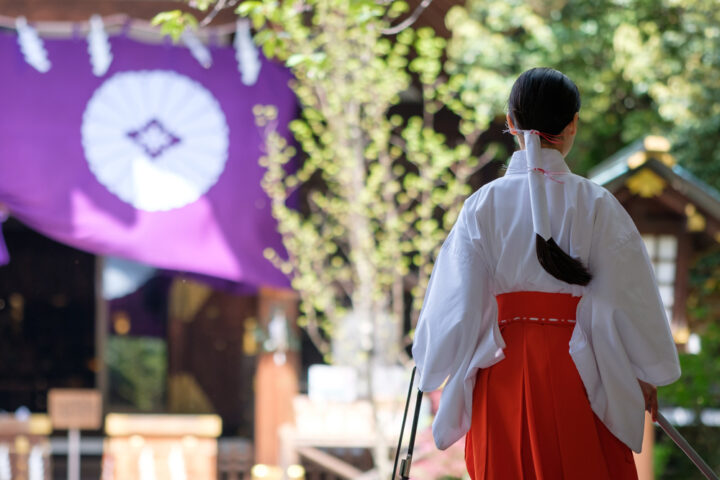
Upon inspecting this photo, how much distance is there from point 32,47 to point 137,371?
12.8ft

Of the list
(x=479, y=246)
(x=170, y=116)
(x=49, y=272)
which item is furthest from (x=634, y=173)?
(x=49, y=272)

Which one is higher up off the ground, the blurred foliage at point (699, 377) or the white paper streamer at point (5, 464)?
the blurred foliage at point (699, 377)

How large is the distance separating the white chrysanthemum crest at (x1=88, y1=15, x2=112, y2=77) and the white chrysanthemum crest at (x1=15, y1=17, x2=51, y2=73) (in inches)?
13.3

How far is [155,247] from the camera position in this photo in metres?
7.09

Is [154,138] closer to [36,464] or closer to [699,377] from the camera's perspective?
[36,464]

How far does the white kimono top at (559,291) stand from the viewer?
2.81 m

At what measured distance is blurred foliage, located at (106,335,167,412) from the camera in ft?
31.7

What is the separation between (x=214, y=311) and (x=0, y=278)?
236 centimetres

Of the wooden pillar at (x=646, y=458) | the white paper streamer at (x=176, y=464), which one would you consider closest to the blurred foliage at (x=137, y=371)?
the white paper streamer at (x=176, y=464)

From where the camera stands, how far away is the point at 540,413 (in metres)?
2.87

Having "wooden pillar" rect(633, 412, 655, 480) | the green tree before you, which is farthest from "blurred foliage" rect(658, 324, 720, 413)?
"wooden pillar" rect(633, 412, 655, 480)

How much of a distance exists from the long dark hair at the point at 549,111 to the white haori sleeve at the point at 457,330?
0.22m

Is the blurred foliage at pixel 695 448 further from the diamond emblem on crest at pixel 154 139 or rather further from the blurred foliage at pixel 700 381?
the diamond emblem on crest at pixel 154 139

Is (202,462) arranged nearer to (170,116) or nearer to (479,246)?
(170,116)
